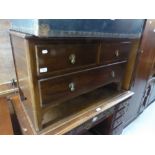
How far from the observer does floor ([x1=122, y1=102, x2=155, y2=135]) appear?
6.48ft

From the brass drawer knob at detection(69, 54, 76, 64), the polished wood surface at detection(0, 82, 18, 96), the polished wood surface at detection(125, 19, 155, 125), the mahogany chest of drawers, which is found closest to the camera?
the mahogany chest of drawers

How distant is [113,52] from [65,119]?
597 mm

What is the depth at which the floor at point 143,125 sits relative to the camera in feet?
6.48

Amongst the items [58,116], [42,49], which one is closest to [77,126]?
[58,116]

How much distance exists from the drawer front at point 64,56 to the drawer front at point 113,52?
0.09 meters

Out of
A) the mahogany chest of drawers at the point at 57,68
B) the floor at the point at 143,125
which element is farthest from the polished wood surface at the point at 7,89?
the floor at the point at 143,125

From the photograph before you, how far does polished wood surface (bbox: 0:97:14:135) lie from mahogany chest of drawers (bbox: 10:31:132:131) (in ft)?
0.44

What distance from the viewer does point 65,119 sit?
873 millimetres

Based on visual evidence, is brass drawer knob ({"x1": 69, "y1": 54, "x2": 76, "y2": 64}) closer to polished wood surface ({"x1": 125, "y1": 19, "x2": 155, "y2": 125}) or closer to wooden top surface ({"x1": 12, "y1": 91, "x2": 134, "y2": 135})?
wooden top surface ({"x1": 12, "y1": 91, "x2": 134, "y2": 135})

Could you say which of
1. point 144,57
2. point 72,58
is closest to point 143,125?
point 144,57

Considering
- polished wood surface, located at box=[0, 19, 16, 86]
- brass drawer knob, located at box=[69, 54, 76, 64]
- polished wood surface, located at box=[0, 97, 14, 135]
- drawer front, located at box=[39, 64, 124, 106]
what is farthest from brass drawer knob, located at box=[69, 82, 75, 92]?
polished wood surface, located at box=[0, 19, 16, 86]

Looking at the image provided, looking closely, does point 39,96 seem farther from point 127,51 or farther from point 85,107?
point 127,51

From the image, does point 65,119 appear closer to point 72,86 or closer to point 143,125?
point 72,86
